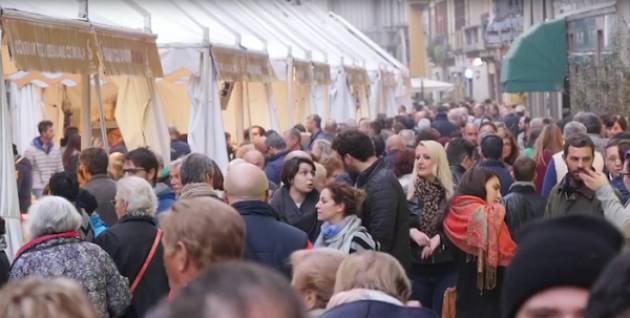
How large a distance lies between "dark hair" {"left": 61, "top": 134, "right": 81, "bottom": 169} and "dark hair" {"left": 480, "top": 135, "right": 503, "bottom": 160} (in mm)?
5260

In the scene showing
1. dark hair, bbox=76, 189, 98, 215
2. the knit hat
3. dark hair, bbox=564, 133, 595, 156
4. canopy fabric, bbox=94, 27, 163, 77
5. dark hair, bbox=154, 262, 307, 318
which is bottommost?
dark hair, bbox=76, 189, 98, 215

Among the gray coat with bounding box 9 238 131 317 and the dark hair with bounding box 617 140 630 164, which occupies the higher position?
the dark hair with bounding box 617 140 630 164

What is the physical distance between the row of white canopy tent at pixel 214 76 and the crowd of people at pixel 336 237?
1129mm

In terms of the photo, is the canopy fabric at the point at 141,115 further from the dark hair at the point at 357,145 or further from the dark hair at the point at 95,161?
the dark hair at the point at 357,145

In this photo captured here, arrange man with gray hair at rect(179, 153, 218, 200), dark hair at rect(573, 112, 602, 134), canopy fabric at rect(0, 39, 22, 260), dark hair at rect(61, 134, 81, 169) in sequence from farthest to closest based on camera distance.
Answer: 1. dark hair at rect(61, 134, 81, 169)
2. dark hair at rect(573, 112, 602, 134)
3. man with gray hair at rect(179, 153, 218, 200)
4. canopy fabric at rect(0, 39, 22, 260)

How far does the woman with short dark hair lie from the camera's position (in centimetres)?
972

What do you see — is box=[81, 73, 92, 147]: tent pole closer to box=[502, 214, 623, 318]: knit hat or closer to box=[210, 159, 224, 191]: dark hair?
box=[210, 159, 224, 191]: dark hair

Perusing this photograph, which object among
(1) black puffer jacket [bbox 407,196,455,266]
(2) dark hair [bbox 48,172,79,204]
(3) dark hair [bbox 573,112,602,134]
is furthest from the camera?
(3) dark hair [bbox 573,112,602,134]

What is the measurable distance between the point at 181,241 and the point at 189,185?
3902mm

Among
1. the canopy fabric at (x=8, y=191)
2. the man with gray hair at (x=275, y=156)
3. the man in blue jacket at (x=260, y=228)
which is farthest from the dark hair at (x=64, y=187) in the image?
the man with gray hair at (x=275, y=156)

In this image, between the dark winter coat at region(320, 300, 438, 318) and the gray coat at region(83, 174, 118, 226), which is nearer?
the dark winter coat at region(320, 300, 438, 318)

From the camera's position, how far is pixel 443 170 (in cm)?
1020

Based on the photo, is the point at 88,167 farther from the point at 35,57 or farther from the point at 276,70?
the point at 276,70

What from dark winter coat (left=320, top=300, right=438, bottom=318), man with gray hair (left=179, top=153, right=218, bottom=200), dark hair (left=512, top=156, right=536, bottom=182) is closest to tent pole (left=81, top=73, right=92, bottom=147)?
man with gray hair (left=179, top=153, right=218, bottom=200)
